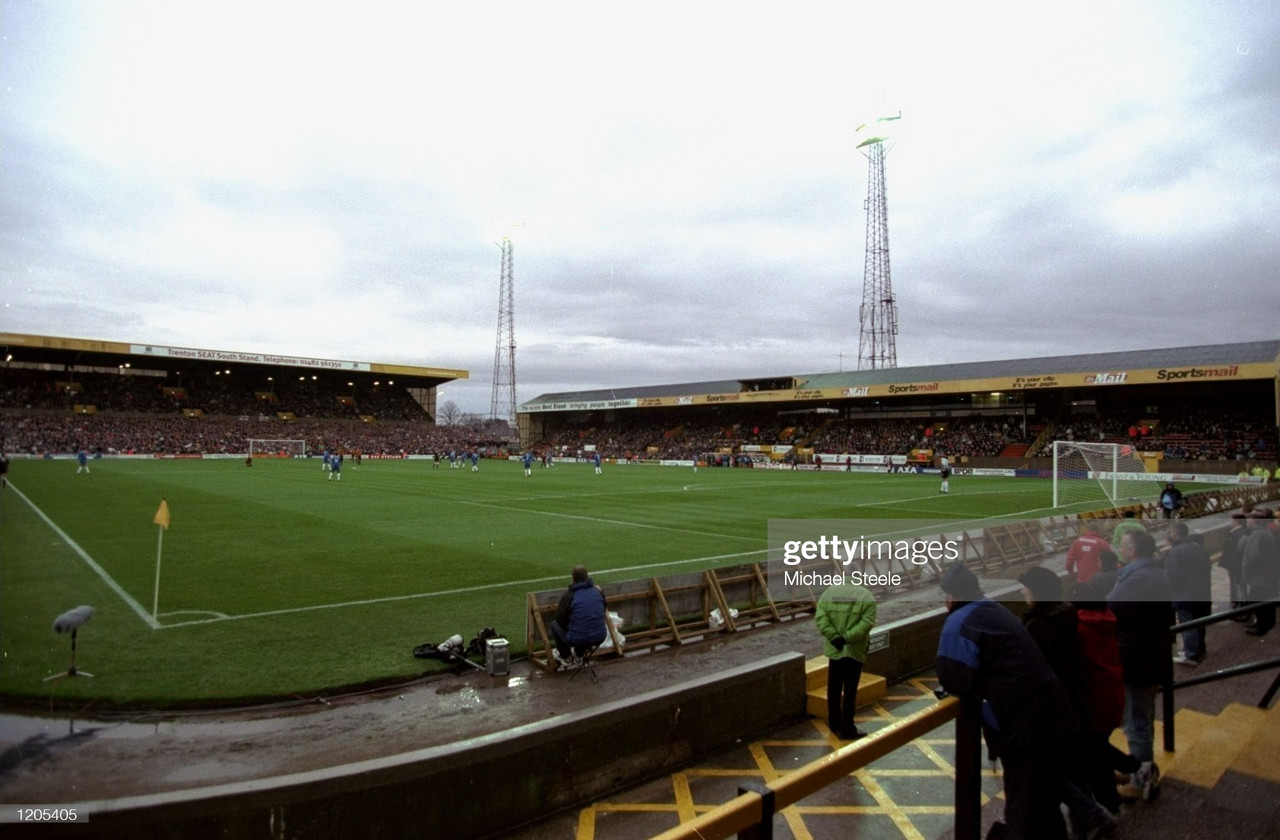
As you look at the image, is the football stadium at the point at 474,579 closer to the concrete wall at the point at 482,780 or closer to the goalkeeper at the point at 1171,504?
the concrete wall at the point at 482,780

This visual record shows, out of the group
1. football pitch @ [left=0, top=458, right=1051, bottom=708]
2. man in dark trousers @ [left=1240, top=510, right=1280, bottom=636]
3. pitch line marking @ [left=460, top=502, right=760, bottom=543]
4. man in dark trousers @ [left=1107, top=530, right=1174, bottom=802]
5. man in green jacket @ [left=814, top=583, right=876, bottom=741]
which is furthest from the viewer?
pitch line marking @ [left=460, top=502, right=760, bottom=543]

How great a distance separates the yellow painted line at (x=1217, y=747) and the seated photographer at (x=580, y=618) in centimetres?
567

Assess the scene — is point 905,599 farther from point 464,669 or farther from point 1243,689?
point 464,669

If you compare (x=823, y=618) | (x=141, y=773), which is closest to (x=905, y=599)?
(x=823, y=618)

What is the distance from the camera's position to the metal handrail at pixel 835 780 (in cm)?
207

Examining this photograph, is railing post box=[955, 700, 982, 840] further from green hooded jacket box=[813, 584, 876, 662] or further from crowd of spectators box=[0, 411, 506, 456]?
crowd of spectators box=[0, 411, 506, 456]

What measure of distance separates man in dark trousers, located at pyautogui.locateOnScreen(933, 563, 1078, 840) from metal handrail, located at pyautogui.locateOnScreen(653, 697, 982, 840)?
422mm

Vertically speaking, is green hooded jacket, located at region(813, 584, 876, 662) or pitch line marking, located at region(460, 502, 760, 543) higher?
green hooded jacket, located at region(813, 584, 876, 662)

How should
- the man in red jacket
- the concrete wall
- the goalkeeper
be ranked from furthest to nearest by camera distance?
the goalkeeper, the man in red jacket, the concrete wall

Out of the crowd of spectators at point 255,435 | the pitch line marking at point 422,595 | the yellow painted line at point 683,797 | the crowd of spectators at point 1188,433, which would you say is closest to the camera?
the yellow painted line at point 683,797

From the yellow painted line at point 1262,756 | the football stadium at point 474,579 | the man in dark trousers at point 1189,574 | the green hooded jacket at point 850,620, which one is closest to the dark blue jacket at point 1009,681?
the football stadium at point 474,579

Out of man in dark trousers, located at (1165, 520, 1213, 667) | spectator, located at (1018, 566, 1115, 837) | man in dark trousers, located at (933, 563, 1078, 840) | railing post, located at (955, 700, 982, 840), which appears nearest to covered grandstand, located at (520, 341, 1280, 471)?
man in dark trousers, located at (1165, 520, 1213, 667)

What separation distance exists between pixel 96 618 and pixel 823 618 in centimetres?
1007

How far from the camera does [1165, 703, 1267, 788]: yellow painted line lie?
4672 millimetres
